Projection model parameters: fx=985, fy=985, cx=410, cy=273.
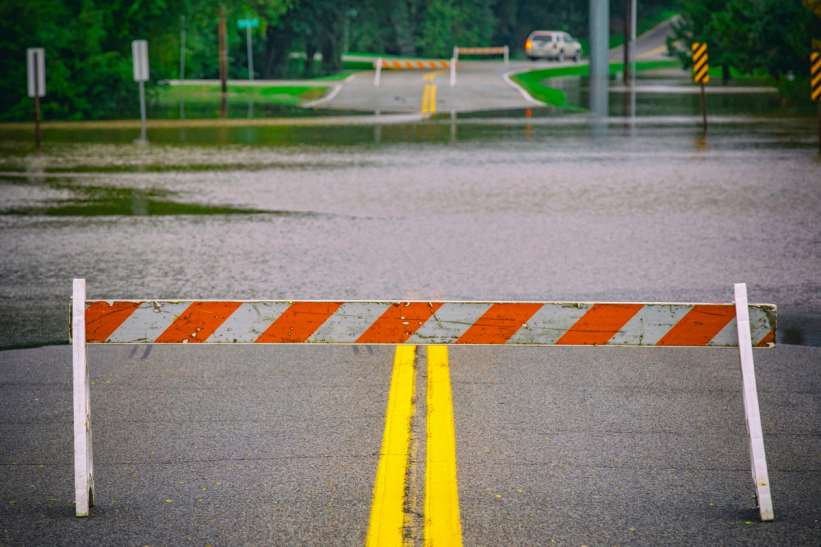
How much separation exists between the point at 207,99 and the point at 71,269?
27499 mm

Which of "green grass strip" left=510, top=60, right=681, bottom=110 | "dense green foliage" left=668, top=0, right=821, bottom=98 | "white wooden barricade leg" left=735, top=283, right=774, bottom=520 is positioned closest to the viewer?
"white wooden barricade leg" left=735, top=283, right=774, bottom=520

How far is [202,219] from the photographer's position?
37.7 feet

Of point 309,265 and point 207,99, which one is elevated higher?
point 207,99

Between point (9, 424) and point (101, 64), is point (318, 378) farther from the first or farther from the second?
point (101, 64)

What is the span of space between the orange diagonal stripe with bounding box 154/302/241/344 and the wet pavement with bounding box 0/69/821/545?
63 cm

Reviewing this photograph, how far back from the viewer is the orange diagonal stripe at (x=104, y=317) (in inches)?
165

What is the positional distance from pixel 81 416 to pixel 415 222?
7.50 metres

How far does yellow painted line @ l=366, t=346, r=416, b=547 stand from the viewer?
3.79 meters

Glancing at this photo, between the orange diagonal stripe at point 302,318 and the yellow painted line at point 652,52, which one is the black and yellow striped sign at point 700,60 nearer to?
the orange diagonal stripe at point 302,318

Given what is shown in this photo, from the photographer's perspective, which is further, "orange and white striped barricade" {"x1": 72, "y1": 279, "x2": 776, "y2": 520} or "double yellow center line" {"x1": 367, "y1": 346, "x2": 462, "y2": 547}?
"orange and white striped barricade" {"x1": 72, "y1": 279, "x2": 776, "y2": 520}

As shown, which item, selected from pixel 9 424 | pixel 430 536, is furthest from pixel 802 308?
pixel 9 424

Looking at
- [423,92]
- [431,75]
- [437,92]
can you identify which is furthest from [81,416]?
[431,75]

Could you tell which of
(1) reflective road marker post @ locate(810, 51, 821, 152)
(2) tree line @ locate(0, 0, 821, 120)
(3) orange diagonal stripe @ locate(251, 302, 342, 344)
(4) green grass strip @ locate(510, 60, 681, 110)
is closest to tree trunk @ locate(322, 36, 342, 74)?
(2) tree line @ locate(0, 0, 821, 120)

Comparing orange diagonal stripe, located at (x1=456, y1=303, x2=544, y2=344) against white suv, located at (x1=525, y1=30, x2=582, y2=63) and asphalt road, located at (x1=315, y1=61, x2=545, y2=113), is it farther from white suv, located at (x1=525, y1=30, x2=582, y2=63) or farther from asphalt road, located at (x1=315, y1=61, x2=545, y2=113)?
white suv, located at (x1=525, y1=30, x2=582, y2=63)
